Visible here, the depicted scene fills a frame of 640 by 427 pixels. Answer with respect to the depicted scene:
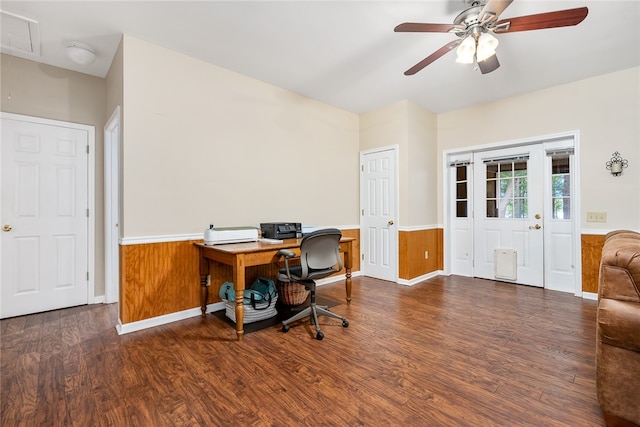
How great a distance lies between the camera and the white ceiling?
2.21 meters

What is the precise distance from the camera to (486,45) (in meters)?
2.08

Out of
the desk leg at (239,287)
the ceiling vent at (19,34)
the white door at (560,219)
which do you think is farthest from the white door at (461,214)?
the ceiling vent at (19,34)

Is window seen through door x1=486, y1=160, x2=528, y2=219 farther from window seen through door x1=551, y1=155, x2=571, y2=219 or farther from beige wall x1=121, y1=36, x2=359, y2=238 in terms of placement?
beige wall x1=121, y1=36, x2=359, y2=238

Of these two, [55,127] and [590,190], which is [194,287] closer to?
[55,127]

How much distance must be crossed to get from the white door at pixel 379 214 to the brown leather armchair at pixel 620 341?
2.76m

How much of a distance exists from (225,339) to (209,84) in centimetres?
256

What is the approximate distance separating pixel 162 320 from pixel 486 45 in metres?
3.57

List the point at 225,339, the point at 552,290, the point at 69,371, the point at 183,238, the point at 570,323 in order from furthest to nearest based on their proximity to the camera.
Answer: the point at 552,290 < the point at 183,238 < the point at 570,323 < the point at 225,339 < the point at 69,371

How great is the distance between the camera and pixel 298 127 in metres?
3.88

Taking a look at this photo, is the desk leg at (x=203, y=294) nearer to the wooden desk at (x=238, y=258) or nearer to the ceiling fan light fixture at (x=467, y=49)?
the wooden desk at (x=238, y=258)

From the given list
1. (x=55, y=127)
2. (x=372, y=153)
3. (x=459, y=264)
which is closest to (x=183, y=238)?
(x=55, y=127)

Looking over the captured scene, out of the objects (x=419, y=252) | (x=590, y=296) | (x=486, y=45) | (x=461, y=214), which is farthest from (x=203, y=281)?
(x=590, y=296)

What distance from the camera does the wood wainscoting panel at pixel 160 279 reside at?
99.1 inches

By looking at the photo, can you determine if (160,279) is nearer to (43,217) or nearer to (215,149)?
(215,149)
